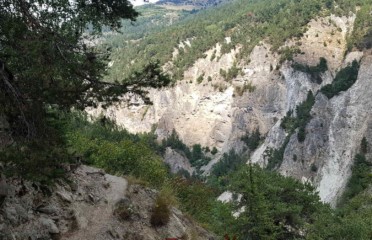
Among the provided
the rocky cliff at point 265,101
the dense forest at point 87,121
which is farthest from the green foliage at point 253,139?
the dense forest at point 87,121

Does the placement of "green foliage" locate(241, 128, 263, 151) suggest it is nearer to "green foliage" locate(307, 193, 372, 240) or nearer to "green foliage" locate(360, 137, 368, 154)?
"green foliage" locate(360, 137, 368, 154)

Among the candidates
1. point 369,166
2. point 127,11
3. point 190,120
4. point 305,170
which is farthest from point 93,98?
point 190,120

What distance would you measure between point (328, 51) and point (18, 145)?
123 metres

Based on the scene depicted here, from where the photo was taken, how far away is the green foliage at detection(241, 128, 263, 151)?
11635 cm

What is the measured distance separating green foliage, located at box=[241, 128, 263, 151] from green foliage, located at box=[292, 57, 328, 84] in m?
21.0

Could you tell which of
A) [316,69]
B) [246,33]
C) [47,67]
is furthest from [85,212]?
[246,33]

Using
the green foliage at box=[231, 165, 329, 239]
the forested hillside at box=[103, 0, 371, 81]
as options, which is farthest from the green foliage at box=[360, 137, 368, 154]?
the forested hillside at box=[103, 0, 371, 81]

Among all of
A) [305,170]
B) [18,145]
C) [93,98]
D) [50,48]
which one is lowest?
[305,170]

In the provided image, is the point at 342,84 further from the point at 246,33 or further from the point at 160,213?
the point at 160,213

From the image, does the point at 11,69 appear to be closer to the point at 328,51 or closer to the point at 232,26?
the point at 328,51

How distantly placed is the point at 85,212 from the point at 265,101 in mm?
115645

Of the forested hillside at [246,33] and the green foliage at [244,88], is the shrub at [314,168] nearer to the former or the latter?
the forested hillside at [246,33]

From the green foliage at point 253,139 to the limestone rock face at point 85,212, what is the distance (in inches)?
4062

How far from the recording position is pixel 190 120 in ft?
449
